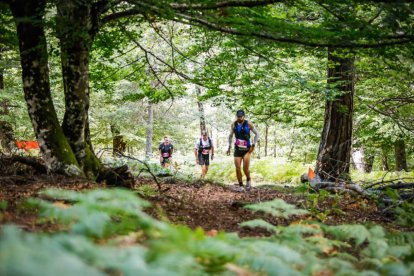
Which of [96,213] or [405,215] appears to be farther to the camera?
[405,215]

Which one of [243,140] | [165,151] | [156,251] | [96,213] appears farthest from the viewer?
[165,151]

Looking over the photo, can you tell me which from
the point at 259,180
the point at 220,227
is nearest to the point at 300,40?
the point at 220,227

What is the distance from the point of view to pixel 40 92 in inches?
222

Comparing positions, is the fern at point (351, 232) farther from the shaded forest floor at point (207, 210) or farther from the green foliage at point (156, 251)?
the shaded forest floor at point (207, 210)

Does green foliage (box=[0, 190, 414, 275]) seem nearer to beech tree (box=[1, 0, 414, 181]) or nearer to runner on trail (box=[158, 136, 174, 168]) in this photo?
beech tree (box=[1, 0, 414, 181])

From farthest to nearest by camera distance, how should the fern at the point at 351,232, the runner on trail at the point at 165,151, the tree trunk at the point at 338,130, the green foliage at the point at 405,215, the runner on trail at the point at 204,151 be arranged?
the runner on trail at the point at 165,151 → the runner on trail at the point at 204,151 → the tree trunk at the point at 338,130 → the green foliage at the point at 405,215 → the fern at the point at 351,232

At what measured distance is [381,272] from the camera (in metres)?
2.88

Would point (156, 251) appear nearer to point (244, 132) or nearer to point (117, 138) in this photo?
point (244, 132)

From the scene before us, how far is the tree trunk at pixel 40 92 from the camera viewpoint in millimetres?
5371

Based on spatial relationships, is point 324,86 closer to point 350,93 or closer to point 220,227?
point 350,93

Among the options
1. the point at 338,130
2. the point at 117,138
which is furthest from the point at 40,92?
the point at 117,138

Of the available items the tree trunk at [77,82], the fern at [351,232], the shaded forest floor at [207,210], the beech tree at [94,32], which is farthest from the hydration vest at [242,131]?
the fern at [351,232]

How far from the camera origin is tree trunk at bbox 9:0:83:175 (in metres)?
5.37

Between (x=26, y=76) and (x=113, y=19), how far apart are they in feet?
6.95
